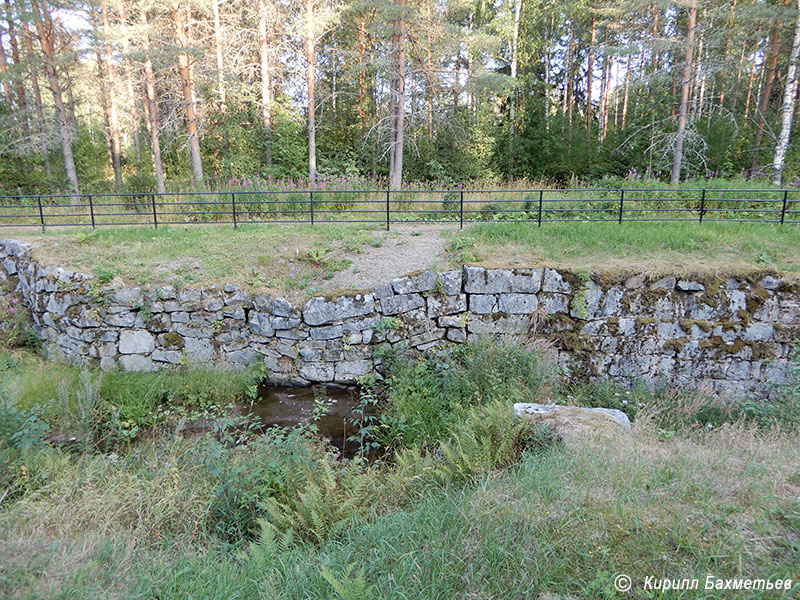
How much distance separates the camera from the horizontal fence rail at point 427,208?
11188 millimetres

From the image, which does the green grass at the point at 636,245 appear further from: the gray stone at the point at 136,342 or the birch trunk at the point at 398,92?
the birch trunk at the point at 398,92

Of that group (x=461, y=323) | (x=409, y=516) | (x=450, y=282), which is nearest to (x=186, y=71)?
(x=450, y=282)

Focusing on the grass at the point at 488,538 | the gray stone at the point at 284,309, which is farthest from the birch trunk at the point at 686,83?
the grass at the point at 488,538

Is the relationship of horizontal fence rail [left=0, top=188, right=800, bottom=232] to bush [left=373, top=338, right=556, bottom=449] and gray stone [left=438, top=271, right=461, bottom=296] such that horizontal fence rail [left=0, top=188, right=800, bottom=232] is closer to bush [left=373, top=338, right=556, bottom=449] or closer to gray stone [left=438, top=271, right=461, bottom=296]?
gray stone [left=438, top=271, right=461, bottom=296]

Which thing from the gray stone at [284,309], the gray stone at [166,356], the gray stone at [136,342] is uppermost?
the gray stone at [284,309]

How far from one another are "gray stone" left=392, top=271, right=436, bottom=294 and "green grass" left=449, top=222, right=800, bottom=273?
0.83 metres

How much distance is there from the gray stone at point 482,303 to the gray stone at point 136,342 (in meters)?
6.62

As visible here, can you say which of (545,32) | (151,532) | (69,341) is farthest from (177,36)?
(545,32)

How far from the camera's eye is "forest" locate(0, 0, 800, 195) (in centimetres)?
1695

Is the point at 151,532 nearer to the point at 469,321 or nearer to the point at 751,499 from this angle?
the point at 751,499

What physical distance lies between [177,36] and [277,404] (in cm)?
1547

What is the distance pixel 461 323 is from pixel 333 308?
260 centimetres

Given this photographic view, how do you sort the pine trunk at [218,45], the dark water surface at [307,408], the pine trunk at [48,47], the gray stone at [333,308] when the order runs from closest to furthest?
1. the dark water surface at [307,408]
2. the gray stone at [333,308]
3. the pine trunk at [48,47]
4. the pine trunk at [218,45]

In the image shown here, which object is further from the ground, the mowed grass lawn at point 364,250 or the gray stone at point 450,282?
the mowed grass lawn at point 364,250
